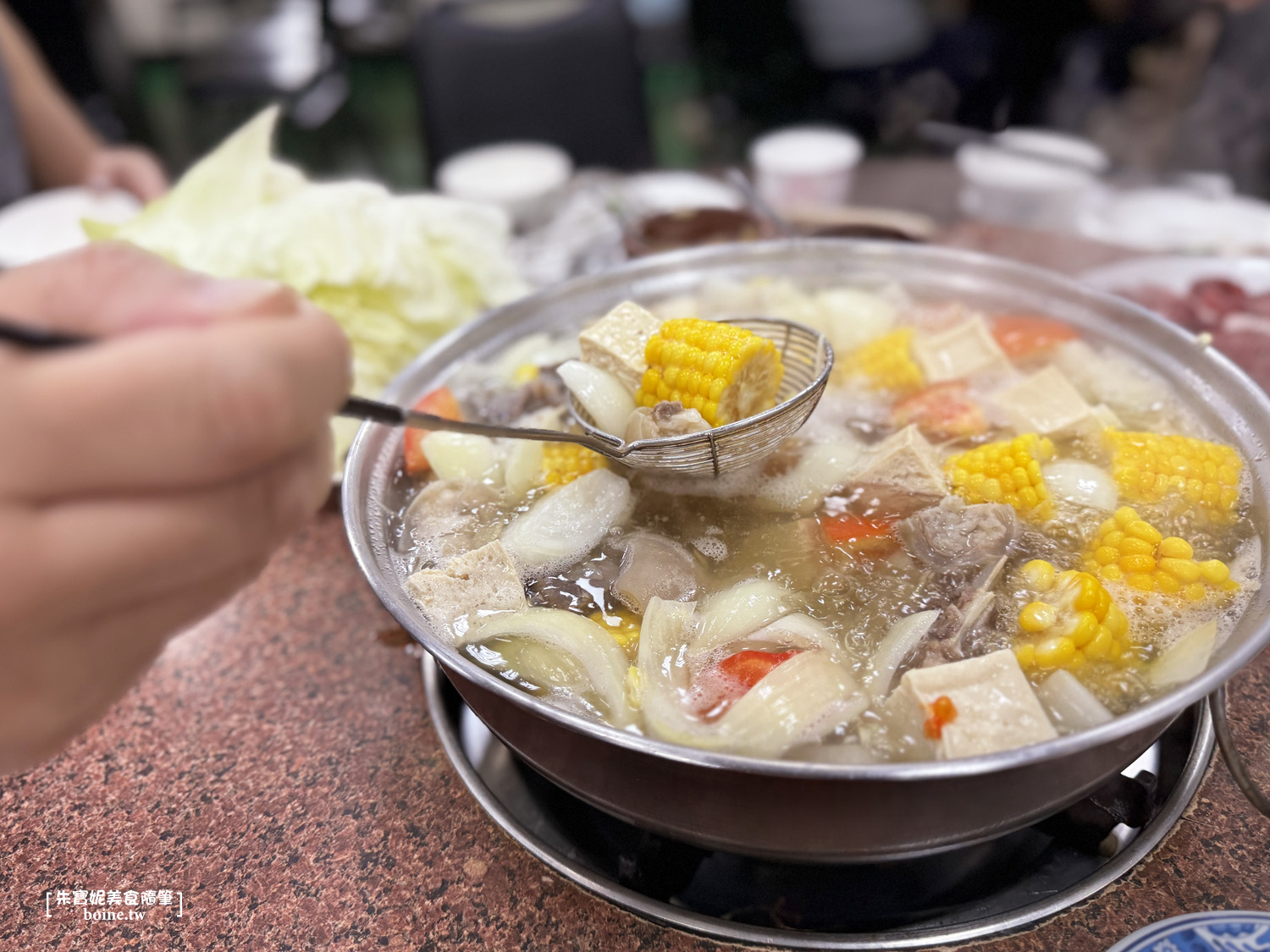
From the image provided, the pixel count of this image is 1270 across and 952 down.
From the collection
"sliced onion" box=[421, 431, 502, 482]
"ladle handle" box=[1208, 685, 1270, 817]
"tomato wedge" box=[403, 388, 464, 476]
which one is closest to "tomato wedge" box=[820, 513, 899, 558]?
"ladle handle" box=[1208, 685, 1270, 817]

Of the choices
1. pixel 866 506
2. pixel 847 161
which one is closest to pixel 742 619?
pixel 866 506

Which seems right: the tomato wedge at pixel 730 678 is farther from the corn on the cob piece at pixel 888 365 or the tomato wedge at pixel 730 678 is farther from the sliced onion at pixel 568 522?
the corn on the cob piece at pixel 888 365

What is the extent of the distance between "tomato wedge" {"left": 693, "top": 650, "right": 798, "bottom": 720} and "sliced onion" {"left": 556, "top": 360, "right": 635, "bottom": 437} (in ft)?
1.65

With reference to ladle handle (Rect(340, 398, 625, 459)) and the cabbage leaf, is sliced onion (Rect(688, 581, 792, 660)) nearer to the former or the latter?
ladle handle (Rect(340, 398, 625, 459))

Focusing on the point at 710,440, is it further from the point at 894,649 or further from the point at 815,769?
the point at 815,769

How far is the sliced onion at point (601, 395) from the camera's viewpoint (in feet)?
5.16

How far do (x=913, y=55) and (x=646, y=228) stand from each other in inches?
195

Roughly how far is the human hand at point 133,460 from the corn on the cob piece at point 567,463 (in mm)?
776

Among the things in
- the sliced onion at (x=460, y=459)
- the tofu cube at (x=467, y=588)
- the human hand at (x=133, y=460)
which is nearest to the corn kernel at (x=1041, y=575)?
the tofu cube at (x=467, y=588)

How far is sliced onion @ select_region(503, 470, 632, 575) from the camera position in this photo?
1.54 m

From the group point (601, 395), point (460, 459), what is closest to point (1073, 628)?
point (601, 395)

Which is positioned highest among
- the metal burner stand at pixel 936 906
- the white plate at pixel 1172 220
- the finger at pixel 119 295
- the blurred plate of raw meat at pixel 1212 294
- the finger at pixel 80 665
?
the finger at pixel 119 295

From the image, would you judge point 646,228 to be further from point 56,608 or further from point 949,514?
point 56,608

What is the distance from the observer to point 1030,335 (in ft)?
6.64
